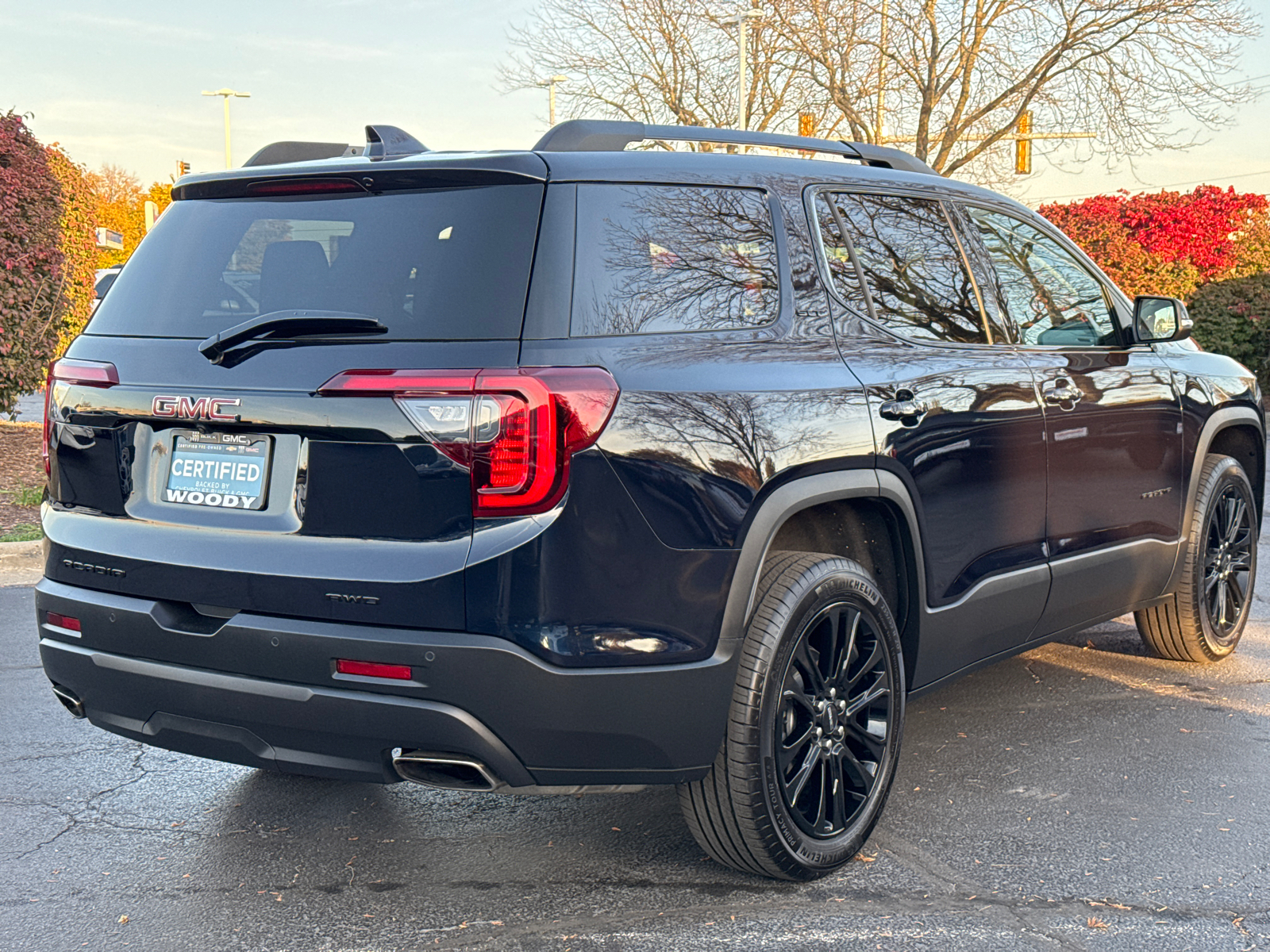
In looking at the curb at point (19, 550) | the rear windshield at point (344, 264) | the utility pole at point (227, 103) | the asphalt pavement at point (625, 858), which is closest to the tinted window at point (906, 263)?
the rear windshield at point (344, 264)

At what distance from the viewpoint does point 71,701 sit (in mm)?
3326

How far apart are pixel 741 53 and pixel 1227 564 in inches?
920

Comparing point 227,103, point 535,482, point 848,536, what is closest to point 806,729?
point 848,536

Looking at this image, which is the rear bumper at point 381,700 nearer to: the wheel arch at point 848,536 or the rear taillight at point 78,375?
the wheel arch at point 848,536

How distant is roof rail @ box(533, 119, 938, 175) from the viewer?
3.35 meters

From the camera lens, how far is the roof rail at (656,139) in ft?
11.0

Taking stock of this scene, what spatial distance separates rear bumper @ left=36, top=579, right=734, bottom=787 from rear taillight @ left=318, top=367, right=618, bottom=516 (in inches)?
12.6

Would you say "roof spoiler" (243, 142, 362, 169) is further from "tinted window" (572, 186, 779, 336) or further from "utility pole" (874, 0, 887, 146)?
"utility pole" (874, 0, 887, 146)

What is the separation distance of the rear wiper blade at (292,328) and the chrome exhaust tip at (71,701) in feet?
3.19

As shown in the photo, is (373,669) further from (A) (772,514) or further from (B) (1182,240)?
(B) (1182,240)

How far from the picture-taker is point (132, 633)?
307cm

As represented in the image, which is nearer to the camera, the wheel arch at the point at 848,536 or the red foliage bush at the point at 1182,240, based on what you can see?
the wheel arch at the point at 848,536

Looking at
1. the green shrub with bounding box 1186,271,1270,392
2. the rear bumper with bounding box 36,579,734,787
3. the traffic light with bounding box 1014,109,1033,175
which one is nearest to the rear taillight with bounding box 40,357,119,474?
the rear bumper with bounding box 36,579,734,787

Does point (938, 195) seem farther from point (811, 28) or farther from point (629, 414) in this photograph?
point (811, 28)
